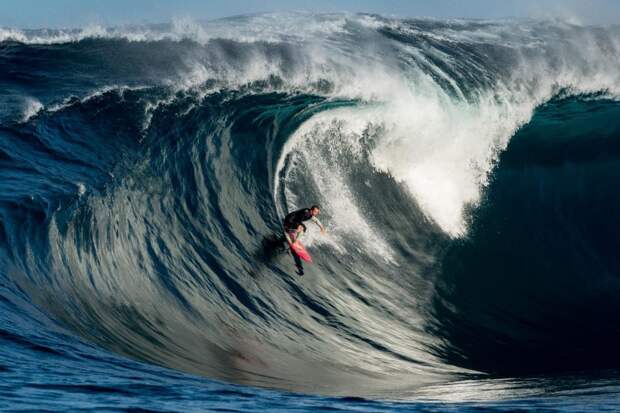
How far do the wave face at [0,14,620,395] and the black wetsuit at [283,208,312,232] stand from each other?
521 mm

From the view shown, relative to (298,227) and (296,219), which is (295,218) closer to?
(296,219)

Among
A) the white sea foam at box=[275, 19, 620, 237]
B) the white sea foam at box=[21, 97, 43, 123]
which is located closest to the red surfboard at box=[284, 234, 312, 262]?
the white sea foam at box=[275, 19, 620, 237]

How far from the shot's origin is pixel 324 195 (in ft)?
50.3

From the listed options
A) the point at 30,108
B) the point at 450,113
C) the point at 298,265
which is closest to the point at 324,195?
the point at 298,265

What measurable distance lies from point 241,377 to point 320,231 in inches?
223

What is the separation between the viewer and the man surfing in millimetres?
13305

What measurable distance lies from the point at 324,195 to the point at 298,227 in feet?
6.63

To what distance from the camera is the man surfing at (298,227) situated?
13.3 m

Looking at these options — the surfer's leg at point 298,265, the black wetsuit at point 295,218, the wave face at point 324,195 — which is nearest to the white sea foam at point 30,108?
the wave face at point 324,195

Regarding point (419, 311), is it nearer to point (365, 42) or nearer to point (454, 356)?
point (454, 356)

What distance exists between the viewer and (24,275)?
10.5 m

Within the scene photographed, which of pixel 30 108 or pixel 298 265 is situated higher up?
pixel 30 108

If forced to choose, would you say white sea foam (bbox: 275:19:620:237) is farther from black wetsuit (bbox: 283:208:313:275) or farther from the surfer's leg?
the surfer's leg

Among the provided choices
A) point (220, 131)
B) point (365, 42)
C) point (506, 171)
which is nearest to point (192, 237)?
point (220, 131)
